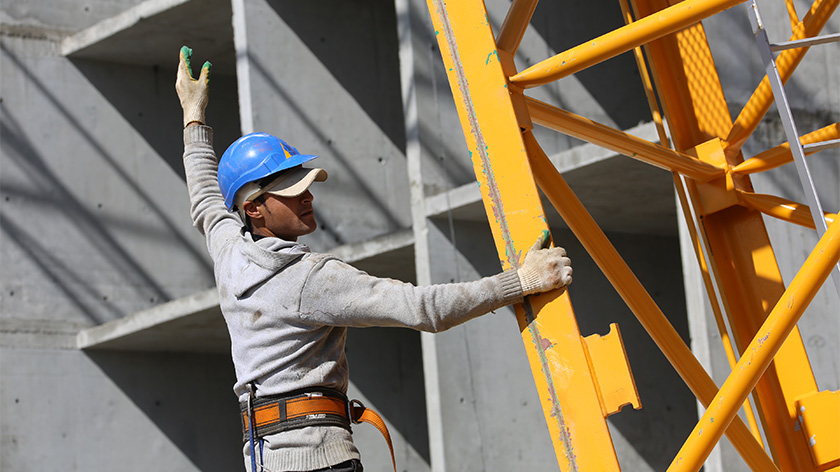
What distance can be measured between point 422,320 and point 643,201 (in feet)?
20.9

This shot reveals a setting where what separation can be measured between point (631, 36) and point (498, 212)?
3.05 feet

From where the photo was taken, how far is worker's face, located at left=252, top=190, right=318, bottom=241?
4.54 metres

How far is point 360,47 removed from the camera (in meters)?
12.1

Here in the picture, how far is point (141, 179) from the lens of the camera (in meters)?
13.8

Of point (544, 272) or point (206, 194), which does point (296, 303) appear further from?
point (206, 194)

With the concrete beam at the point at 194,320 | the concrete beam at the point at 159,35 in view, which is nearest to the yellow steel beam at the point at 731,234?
the concrete beam at the point at 194,320

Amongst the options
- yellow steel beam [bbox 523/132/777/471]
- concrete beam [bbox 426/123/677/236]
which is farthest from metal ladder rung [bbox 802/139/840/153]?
concrete beam [bbox 426/123/677/236]

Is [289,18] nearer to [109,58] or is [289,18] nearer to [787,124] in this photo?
[109,58]

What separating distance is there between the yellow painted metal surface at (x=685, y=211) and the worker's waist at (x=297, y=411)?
0.77m

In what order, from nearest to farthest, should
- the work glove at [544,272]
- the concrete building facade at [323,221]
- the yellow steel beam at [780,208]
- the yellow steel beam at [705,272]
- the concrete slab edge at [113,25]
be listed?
the work glove at [544,272] < the yellow steel beam at [780,208] < the yellow steel beam at [705,272] < the concrete building facade at [323,221] < the concrete slab edge at [113,25]

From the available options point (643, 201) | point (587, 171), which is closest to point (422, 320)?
point (587, 171)

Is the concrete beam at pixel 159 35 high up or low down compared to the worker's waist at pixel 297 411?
up

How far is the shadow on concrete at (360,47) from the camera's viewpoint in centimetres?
1175

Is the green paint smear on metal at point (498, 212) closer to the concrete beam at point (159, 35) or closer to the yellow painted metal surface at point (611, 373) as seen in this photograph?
the yellow painted metal surface at point (611, 373)
